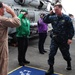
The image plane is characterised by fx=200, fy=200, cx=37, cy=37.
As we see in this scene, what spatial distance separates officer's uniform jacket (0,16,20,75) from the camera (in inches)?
132

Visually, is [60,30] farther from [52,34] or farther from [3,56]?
[3,56]

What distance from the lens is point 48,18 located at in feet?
17.1

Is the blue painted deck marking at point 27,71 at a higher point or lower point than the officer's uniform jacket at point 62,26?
lower

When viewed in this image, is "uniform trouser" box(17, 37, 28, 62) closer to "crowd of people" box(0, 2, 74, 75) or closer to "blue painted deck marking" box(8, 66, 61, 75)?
"crowd of people" box(0, 2, 74, 75)

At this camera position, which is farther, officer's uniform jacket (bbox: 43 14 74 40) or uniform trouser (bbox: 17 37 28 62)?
uniform trouser (bbox: 17 37 28 62)

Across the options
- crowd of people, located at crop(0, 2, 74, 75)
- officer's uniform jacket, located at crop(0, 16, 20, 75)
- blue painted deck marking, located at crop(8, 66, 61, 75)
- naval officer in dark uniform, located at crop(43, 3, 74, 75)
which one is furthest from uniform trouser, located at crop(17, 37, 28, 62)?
officer's uniform jacket, located at crop(0, 16, 20, 75)

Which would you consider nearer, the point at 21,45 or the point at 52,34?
the point at 52,34

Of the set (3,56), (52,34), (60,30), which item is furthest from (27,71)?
(3,56)

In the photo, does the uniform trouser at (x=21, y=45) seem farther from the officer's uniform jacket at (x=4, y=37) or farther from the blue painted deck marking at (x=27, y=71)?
the officer's uniform jacket at (x=4, y=37)

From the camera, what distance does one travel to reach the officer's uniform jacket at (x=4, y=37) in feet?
11.0

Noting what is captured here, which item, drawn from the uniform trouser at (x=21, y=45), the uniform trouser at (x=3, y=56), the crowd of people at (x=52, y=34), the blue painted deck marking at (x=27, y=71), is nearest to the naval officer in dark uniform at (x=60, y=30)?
the crowd of people at (x=52, y=34)

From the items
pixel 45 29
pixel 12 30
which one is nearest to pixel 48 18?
pixel 45 29

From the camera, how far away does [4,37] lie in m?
3.53

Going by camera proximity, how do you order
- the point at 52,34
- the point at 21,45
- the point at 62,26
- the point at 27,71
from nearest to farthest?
1. the point at 62,26
2. the point at 52,34
3. the point at 27,71
4. the point at 21,45
